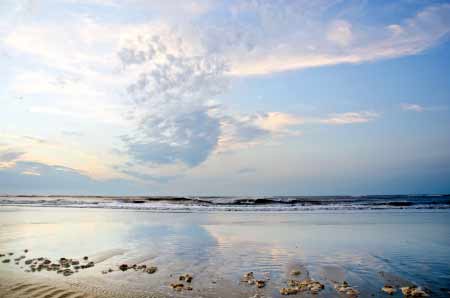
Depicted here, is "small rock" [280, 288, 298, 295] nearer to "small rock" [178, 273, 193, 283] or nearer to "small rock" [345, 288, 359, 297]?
"small rock" [345, 288, 359, 297]

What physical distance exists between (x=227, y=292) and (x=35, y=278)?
14.6 feet

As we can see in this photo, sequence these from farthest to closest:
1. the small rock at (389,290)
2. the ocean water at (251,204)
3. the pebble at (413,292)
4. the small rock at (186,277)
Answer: the ocean water at (251,204), the small rock at (186,277), the small rock at (389,290), the pebble at (413,292)

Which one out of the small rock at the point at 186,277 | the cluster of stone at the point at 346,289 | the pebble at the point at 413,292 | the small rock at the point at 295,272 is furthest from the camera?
the small rock at the point at 295,272

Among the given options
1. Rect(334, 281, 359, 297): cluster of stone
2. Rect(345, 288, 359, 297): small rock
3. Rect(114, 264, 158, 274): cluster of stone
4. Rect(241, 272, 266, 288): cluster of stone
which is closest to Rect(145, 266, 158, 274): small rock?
Rect(114, 264, 158, 274): cluster of stone

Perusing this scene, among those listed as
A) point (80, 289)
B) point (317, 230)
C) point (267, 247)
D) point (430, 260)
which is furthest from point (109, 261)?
point (317, 230)

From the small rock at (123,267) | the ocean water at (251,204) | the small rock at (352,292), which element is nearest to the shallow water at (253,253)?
the small rock at (352,292)

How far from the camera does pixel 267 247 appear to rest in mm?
12383

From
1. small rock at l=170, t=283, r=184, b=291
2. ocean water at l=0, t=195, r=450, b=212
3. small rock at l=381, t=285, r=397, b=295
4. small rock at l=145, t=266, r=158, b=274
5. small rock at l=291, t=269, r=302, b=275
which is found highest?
ocean water at l=0, t=195, r=450, b=212

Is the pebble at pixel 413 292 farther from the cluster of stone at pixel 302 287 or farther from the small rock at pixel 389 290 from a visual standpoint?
the cluster of stone at pixel 302 287

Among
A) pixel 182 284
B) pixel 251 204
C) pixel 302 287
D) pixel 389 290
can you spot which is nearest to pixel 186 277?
pixel 182 284

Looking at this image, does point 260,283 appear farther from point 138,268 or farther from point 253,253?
point 253,253

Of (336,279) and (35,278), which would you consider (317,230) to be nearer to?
(336,279)

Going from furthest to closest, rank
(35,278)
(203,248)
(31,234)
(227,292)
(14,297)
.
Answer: (31,234)
(203,248)
(35,278)
(227,292)
(14,297)

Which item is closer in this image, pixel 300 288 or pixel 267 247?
pixel 300 288
